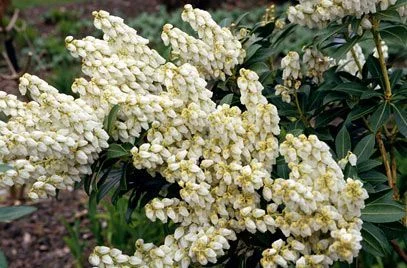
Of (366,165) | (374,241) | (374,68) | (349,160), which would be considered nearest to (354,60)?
(374,68)

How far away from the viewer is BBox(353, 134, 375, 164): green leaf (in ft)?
7.34

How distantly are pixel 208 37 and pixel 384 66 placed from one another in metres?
0.64

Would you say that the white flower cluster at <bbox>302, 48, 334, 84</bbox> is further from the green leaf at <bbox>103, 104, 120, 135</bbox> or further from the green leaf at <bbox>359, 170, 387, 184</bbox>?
the green leaf at <bbox>103, 104, 120, 135</bbox>

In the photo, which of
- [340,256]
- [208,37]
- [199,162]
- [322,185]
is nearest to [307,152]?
[322,185]

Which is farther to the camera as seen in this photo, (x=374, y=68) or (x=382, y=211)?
(x=374, y=68)

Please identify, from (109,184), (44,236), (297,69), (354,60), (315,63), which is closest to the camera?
(109,184)

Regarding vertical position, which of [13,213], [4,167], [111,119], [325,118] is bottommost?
[13,213]

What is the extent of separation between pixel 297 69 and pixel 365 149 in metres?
0.36

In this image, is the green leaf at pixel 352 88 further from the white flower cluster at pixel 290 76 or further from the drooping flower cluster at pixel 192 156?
the drooping flower cluster at pixel 192 156

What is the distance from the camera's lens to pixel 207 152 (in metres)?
1.99

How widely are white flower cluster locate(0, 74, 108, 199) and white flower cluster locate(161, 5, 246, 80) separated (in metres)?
0.36

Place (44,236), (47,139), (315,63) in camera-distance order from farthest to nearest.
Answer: (44,236) → (315,63) → (47,139)

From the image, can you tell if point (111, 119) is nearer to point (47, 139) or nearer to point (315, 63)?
point (47, 139)

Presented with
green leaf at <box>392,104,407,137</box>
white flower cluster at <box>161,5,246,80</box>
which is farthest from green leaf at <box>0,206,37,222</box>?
green leaf at <box>392,104,407,137</box>
